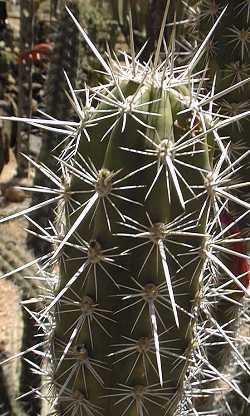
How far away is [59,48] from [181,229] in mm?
3035

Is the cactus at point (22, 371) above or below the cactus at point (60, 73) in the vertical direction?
below

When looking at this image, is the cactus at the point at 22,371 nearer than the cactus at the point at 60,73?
Yes

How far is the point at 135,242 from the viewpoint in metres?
1.43

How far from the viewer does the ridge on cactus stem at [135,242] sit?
1.40 meters

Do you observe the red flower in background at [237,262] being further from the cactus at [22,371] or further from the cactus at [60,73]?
the cactus at [60,73]

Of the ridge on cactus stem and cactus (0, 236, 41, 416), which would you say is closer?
the ridge on cactus stem

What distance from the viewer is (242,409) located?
2488 millimetres

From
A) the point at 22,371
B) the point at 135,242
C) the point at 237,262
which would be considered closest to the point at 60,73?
the point at 22,371

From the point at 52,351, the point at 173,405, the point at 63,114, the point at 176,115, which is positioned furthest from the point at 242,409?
the point at 63,114

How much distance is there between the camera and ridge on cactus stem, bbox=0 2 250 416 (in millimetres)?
1401

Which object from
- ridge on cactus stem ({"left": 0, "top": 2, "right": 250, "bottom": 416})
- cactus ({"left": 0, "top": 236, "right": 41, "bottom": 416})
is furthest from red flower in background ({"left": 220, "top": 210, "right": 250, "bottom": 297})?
cactus ({"left": 0, "top": 236, "right": 41, "bottom": 416})

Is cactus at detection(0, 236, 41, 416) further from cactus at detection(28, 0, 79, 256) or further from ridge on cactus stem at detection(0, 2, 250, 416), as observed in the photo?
ridge on cactus stem at detection(0, 2, 250, 416)

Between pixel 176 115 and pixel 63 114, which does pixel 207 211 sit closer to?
pixel 176 115

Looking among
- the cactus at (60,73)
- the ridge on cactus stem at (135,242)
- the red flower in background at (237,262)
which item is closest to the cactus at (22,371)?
the cactus at (60,73)
